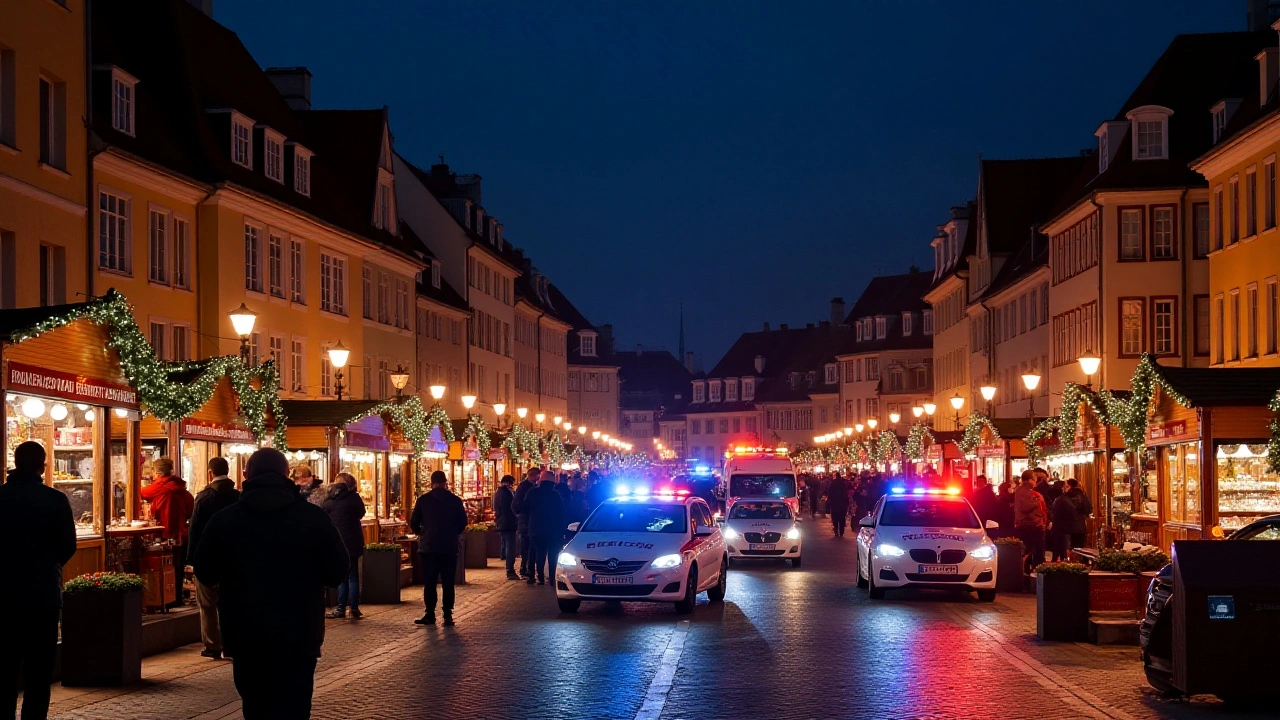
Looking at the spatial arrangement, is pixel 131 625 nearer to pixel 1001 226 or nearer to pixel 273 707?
pixel 273 707

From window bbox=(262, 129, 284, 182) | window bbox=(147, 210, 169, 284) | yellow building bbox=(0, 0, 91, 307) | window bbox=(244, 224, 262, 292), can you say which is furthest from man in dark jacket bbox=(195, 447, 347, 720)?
window bbox=(262, 129, 284, 182)

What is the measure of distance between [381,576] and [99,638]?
32.2 ft

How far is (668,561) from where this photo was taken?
2302 centimetres

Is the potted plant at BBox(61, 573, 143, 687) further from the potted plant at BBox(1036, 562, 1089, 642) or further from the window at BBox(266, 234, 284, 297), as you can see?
the window at BBox(266, 234, 284, 297)

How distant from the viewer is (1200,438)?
88.4 feet

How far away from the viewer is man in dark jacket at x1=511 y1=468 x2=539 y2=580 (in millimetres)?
30641

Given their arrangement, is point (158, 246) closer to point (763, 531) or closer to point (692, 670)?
point (763, 531)

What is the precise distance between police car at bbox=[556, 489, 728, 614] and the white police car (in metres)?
11.4

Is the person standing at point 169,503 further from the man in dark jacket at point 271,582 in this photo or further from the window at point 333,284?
the window at point 333,284

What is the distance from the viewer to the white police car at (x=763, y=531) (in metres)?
36.6

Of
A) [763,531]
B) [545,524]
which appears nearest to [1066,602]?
[545,524]

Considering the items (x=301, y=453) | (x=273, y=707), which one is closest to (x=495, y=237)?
(x=301, y=453)

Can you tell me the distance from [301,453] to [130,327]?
10.4 metres

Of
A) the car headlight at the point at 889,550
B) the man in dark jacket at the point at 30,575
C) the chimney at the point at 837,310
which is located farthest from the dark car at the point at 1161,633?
the chimney at the point at 837,310
